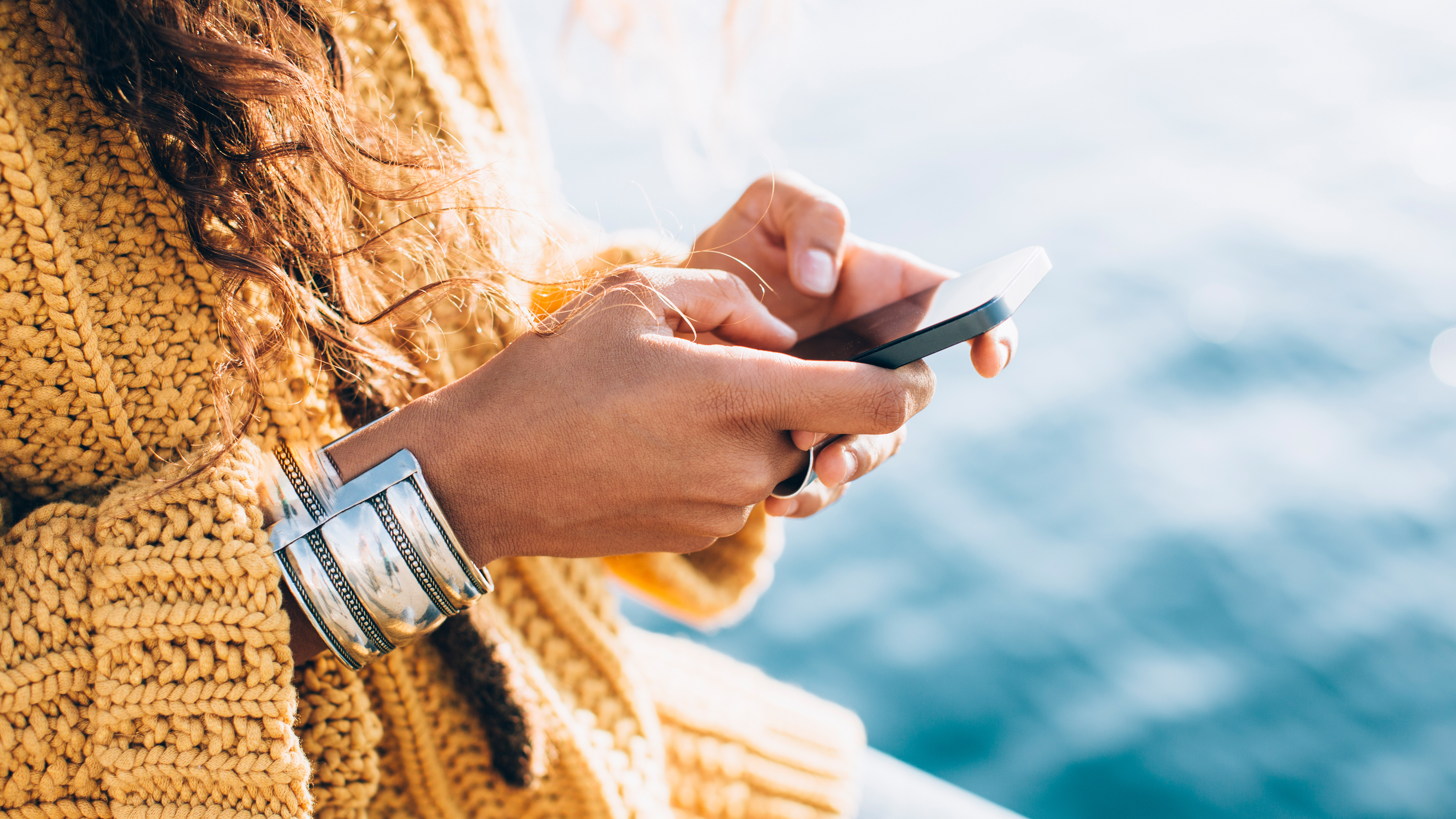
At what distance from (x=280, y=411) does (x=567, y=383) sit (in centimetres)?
25

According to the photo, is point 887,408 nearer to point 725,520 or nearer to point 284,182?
point 725,520

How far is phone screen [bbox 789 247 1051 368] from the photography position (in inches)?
22.3

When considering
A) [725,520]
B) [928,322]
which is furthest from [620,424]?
[928,322]

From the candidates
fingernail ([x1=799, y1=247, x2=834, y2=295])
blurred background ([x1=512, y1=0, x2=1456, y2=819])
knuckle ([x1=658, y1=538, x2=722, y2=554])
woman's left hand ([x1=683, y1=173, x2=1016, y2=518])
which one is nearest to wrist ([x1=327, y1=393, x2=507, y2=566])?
knuckle ([x1=658, y1=538, x2=722, y2=554])

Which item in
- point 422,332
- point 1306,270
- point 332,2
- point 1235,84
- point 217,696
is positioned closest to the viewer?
point 217,696

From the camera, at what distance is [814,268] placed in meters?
0.78

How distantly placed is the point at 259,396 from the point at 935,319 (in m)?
0.50

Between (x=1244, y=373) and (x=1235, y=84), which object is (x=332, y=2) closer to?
(x=1244, y=373)

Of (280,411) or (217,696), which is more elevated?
(280,411)

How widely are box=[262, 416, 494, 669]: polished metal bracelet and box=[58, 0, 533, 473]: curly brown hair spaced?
0.25 feet

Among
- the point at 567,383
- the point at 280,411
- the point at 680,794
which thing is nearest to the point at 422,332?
the point at 280,411

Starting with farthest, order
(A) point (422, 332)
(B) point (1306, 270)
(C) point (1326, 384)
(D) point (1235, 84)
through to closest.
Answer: (D) point (1235, 84), (B) point (1306, 270), (C) point (1326, 384), (A) point (422, 332)

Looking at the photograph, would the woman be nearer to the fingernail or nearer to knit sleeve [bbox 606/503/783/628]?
the fingernail

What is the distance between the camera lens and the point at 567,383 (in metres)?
0.57
